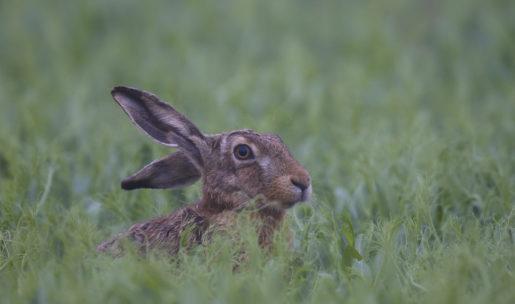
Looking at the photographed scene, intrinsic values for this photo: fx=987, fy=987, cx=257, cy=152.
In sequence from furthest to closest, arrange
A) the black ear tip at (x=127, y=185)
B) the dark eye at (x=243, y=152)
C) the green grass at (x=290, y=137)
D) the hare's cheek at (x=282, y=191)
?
the black ear tip at (x=127, y=185)
the dark eye at (x=243, y=152)
the hare's cheek at (x=282, y=191)
the green grass at (x=290, y=137)

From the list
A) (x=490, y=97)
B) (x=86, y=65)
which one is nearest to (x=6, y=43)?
(x=86, y=65)

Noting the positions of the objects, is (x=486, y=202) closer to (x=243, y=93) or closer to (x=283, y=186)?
(x=283, y=186)

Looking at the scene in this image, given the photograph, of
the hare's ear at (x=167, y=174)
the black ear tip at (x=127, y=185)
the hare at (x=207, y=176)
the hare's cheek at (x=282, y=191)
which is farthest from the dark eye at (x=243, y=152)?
the black ear tip at (x=127, y=185)

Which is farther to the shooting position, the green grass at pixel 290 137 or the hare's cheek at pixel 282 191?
the hare's cheek at pixel 282 191

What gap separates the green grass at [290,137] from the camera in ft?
13.9

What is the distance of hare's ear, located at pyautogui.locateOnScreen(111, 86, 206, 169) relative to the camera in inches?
205

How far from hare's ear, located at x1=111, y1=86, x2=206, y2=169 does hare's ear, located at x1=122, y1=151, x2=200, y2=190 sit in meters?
0.11

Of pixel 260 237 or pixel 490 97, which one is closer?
pixel 260 237

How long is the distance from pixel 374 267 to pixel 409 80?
424cm

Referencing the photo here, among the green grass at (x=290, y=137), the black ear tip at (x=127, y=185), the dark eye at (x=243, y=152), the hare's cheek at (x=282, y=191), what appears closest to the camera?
the green grass at (x=290, y=137)

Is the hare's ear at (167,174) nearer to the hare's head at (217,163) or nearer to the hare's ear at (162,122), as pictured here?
the hare's head at (217,163)

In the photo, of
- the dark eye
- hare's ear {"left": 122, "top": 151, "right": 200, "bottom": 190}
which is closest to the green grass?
hare's ear {"left": 122, "top": 151, "right": 200, "bottom": 190}

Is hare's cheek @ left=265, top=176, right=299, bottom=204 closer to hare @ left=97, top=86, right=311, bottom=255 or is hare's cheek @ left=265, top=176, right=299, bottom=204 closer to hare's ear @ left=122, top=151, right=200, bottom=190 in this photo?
hare @ left=97, top=86, right=311, bottom=255

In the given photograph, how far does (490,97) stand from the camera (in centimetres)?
853
